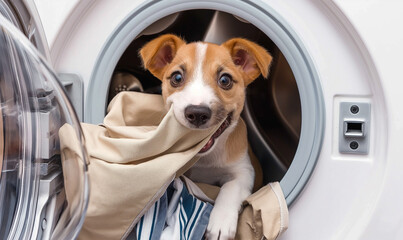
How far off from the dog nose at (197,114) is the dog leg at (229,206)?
181mm

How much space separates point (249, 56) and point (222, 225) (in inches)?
14.5

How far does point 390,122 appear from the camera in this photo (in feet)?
2.74

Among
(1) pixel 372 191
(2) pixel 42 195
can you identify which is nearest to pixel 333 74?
(1) pixel 372 191

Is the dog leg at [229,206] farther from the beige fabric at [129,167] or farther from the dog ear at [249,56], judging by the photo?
the dog ear at [249,56]

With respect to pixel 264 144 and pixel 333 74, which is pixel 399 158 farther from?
pixel 264 144

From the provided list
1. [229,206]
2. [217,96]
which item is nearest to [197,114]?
[217,96]

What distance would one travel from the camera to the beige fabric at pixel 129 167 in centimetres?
78

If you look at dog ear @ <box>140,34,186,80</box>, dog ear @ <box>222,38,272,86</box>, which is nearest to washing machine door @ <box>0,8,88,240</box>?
dog ear @ <box>140,34,186,80</box>

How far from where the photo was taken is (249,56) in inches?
37.7

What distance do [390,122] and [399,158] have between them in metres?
0.07

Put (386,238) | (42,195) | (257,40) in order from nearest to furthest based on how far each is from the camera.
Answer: (42,195)
(386,238)
(257,40)

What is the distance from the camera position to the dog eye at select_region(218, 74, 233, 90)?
89 centimetres

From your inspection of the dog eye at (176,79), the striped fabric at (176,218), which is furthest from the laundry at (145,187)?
the dog eye at (176,79)

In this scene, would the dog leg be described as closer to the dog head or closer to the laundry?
the laundry
